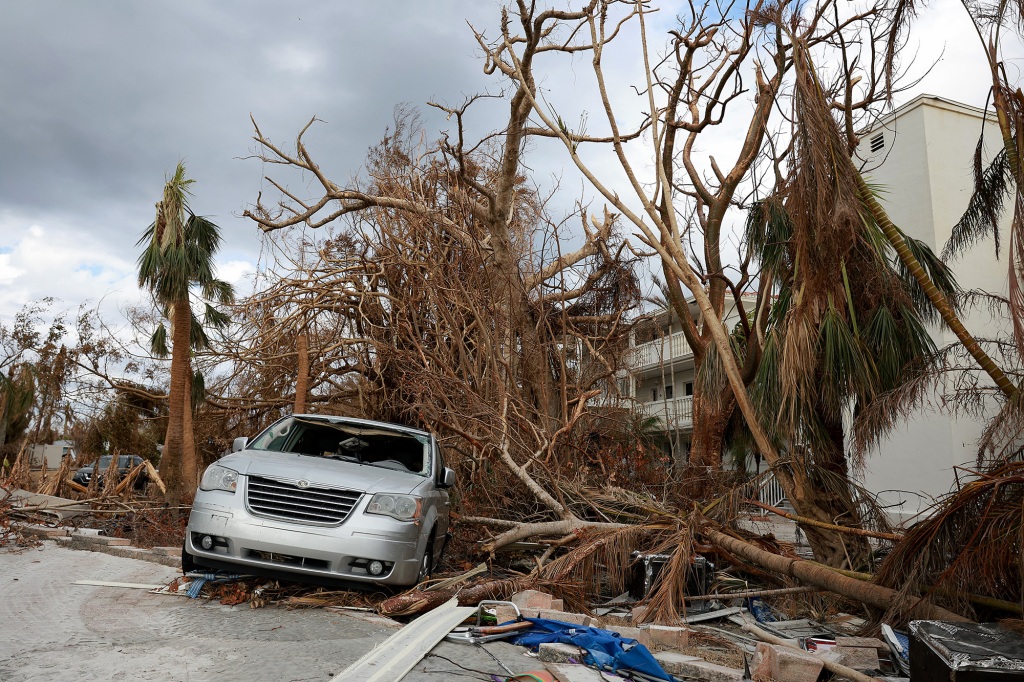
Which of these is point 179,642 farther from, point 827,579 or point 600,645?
point 827,579

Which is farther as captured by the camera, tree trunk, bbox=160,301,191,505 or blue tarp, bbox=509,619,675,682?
tree trunk, bbox=160,301,191,505

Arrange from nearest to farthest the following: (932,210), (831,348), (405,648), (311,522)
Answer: (405,648), (311,522), (831,348), (932,210)

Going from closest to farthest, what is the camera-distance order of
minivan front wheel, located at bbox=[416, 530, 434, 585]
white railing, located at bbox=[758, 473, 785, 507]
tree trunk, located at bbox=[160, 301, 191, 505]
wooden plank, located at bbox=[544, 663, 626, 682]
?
wooden plank, located at bbox=[544, 663, 626, 682] → minivan front wheel, located at bbox=[416, 530, 434, 585] → white railing, located at bbox=[758, 473, 785, 507] → tree trunk, located at bbox=[160, 301, 191, 505]

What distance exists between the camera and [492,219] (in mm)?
15984

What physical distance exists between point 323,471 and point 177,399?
8762 mm

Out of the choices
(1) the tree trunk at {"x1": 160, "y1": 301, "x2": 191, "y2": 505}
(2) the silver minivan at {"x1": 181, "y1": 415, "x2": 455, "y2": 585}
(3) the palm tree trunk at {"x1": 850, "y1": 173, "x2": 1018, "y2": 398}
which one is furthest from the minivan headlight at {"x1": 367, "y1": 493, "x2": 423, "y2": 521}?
(1) the tree trunk at {"x1": 160, "y1": 301, "x2": 191, "y2": 505}

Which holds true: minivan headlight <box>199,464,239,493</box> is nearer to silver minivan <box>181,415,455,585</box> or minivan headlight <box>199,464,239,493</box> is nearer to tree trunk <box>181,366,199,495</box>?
silver minivan <box>181,415,455,585</box>

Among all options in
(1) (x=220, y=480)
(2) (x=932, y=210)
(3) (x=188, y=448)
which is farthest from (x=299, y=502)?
(2) (x=932, y=210)

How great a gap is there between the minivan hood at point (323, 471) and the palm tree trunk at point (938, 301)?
4734mm

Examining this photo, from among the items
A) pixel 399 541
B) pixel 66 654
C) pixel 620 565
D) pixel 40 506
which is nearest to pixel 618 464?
pixel 620 565

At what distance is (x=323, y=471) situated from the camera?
262 inches

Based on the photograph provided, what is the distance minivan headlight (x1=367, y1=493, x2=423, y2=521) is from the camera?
643 centimetres

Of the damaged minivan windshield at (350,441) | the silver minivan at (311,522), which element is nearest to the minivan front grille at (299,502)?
the silver minivan at (311,522)

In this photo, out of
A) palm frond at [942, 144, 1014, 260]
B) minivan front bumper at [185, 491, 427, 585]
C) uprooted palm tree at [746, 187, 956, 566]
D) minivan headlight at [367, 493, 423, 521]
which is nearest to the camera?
minivan front bumper at [185, 491, 427, 585]
